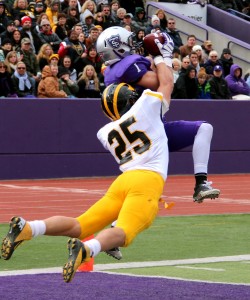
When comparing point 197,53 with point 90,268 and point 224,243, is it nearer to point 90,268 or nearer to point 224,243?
point 224,243

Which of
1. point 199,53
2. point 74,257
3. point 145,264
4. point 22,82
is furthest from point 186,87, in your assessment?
point 74,257

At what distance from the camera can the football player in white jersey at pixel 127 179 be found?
7.60 m

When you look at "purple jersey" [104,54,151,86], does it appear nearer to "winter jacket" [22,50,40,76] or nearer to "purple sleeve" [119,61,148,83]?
"purple sleeve" [119,61,148,83]

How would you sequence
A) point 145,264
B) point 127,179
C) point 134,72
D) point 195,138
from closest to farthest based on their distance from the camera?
point 127,179 → point 134,72 → point 195,138 → point 145,264

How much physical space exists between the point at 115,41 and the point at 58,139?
1119 cm

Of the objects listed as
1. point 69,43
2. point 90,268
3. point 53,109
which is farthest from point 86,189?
point 90,268

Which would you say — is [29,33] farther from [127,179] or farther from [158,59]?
[127,179]

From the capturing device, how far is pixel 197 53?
22.7 metres

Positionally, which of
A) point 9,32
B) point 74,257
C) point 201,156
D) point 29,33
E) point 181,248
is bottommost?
point 29,33

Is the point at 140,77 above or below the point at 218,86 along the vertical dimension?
above

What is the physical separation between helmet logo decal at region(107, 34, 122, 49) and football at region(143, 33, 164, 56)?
217 millimetres

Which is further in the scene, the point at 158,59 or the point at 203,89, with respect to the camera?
the point at 203,89

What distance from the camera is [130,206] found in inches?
300

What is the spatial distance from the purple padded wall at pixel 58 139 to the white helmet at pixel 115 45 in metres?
10.5
